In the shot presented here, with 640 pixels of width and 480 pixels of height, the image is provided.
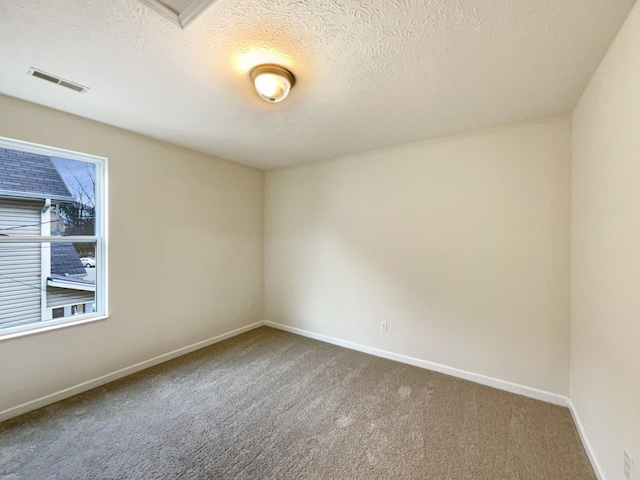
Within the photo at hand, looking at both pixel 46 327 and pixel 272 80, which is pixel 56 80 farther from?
pixel 46 327

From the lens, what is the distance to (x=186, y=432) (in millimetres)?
2006

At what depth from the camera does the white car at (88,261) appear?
2658 millimetres

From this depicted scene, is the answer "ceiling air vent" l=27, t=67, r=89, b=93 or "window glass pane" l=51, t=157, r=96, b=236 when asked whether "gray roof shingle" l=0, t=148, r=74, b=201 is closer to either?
"window glass pane" l=51, t=157, r=96, b=236

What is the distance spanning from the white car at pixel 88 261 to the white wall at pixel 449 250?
234cm

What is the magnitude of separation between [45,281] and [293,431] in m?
2.55

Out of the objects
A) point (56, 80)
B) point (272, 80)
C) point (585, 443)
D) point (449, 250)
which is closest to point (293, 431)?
point (585, 443)

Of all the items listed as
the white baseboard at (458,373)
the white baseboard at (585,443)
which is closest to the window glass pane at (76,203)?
the white baseboard at (458,373)

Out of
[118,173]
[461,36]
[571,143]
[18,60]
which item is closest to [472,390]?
[571,143]

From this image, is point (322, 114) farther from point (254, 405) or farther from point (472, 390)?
point (472, 390)

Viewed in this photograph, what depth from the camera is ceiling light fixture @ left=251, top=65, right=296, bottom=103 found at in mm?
1718

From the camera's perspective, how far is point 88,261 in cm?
268

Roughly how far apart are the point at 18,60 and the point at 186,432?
2727mm

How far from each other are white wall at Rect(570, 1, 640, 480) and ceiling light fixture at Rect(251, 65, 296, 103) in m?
1.76

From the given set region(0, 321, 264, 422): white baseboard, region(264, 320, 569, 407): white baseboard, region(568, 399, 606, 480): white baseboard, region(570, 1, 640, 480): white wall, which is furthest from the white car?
region(568, 399, 606, 480): white baseboard
